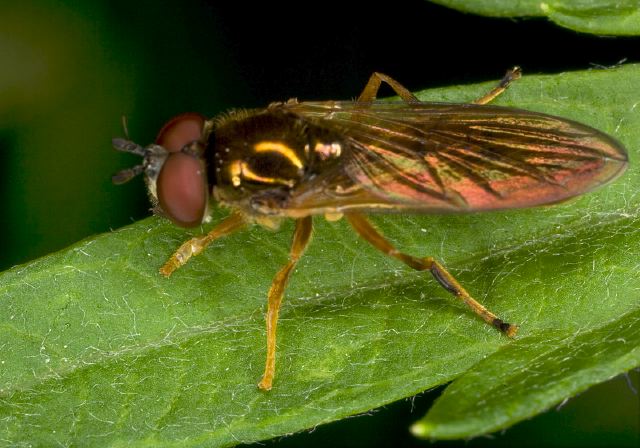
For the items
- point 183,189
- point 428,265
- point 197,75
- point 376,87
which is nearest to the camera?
point 428,265

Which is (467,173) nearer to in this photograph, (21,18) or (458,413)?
(458,413)

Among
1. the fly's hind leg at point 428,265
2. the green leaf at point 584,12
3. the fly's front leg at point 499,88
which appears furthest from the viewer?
the fly's front leg at point 499,88

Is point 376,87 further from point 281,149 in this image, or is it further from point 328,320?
point 328,320

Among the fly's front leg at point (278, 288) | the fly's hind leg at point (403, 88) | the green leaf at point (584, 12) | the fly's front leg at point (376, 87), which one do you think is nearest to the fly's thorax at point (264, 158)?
the fly's front leg at point (278, 288)

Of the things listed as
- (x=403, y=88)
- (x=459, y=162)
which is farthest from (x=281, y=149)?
(x=403, y=88)

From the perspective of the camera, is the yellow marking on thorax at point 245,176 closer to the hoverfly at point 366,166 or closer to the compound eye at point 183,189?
the hoverfly at point 366,166

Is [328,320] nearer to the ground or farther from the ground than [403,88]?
nearer to the ground

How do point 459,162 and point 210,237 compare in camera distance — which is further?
point 210,237

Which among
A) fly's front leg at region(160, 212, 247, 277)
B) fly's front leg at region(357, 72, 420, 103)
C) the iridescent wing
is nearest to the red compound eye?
fly's front leg at region(160, 212, 247, 277)
